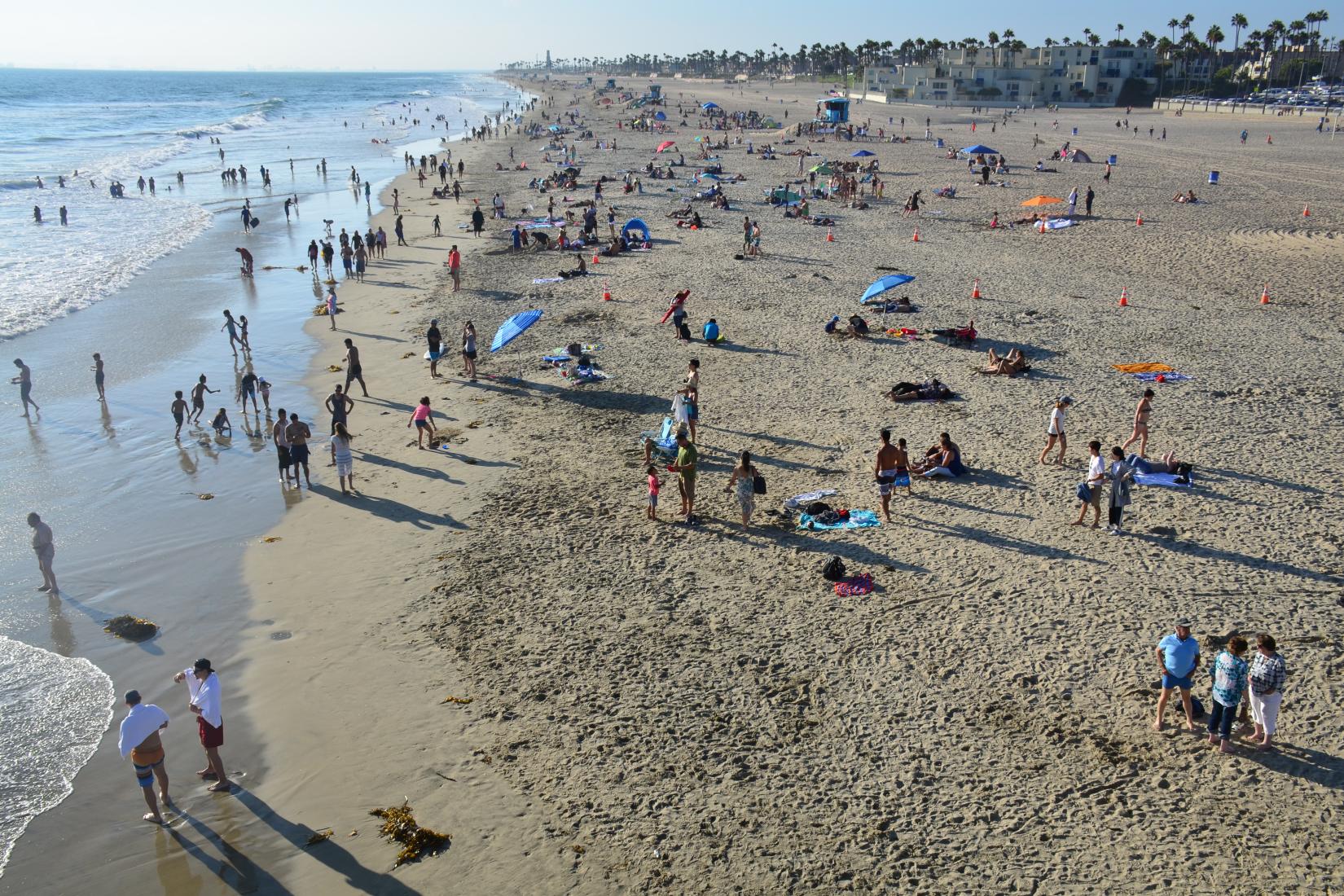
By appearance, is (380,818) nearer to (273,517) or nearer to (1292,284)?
(273,517)

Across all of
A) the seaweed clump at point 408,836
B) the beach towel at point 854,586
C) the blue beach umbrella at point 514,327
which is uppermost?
the blue beach umbrella at point 514,327

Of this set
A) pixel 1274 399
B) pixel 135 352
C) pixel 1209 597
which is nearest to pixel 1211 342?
pixel 1274 399

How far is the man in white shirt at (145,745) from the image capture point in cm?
817

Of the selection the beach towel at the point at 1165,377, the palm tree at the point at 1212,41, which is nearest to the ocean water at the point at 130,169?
the beach towel at the point at 1165,377

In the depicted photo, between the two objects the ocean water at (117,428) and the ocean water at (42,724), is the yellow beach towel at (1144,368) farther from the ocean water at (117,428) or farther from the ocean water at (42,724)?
the ocean water at (42,724)

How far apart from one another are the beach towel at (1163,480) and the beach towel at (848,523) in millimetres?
4618

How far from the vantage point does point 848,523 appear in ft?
44.5

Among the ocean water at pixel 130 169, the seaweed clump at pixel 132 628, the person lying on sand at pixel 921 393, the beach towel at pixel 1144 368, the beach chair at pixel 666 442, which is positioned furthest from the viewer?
the ocean water at pixel 130 169

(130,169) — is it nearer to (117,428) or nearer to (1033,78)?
(117,428)

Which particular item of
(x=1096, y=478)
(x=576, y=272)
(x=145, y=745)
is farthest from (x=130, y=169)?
(x=1096, y=478)

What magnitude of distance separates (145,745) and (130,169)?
7035 centimetres

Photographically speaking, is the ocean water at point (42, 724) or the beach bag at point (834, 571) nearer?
the ocean water at point (42, 724)

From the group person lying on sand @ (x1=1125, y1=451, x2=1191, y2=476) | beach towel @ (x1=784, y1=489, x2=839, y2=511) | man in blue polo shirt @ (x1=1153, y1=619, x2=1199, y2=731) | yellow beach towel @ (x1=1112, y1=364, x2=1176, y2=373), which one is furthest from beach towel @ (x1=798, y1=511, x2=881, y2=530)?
yellow beach towel @ (x1=1112, y1=364, x2=1176, y2=373)

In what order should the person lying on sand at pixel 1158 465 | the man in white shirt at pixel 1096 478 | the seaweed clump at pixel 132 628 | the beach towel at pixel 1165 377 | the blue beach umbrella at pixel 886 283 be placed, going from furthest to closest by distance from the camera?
the blue beach umbrella at pixel 886 283 < the beach towel at pixel 1165 377 < the person lying on sand at pixel 1158 465 < the man in white shirt at pixel 1096 478 < the seaweed clump at pixel 132 628
